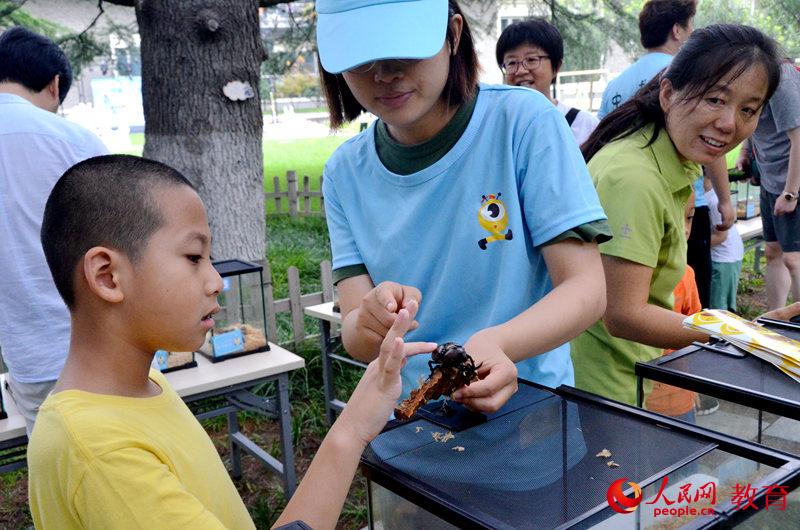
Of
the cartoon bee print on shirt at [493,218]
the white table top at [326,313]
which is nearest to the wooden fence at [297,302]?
the white table top at [326,313]

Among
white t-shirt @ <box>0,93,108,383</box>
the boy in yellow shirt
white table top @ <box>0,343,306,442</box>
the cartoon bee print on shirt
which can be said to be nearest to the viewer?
the boy in yellow shirt

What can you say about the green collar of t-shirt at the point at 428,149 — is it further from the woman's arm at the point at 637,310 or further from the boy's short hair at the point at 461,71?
the woman's arm at the point at 637,310

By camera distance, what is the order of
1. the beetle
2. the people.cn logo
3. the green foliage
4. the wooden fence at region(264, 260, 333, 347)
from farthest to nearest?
the green foliage, the wooden fence at region(264, 260, 333, 347), the beetle, the people.cn logo

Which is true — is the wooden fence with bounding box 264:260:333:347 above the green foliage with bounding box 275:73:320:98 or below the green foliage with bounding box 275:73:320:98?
below

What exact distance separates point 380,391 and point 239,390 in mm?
2497

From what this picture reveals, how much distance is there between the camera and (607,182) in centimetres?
177

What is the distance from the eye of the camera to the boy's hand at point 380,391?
3.58ft

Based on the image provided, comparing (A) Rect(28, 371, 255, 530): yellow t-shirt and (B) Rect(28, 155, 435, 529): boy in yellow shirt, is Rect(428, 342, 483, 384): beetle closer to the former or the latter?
(B) Rect(28, 155, 435, 529): boy in yellow shirt

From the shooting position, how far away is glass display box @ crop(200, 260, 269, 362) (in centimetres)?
358

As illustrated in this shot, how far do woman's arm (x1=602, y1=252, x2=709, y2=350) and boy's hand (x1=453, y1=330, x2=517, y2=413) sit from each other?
2.02ft

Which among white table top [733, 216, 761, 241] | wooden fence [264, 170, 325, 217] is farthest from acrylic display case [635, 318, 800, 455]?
wooden fence [264, 170, 325, 217]

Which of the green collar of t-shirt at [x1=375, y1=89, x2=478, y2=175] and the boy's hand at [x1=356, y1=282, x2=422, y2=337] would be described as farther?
the green collar of t-shirt at [x1=375, y1=89, x2=478, y2=175]

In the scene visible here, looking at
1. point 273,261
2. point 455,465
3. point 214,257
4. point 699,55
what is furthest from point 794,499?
point 273,261

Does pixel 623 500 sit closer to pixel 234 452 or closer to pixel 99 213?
pixel 99 213
